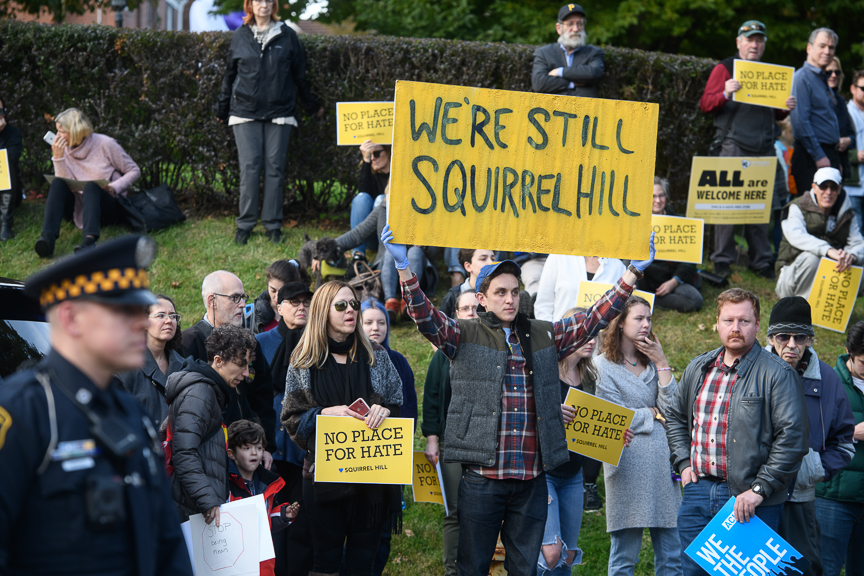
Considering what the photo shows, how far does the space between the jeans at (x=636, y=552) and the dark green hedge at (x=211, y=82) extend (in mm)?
6591

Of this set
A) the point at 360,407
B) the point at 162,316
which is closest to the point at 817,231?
the point at 360,407

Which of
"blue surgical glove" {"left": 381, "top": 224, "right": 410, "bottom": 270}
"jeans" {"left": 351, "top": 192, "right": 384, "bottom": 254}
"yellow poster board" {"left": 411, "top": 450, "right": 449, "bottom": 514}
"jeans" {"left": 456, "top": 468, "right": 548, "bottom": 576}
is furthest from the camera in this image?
"jeans" {"left": 351, "top": 192, "right": 384, "bottom": 254}

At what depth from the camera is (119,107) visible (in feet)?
36.3

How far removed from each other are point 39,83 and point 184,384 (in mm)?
8210

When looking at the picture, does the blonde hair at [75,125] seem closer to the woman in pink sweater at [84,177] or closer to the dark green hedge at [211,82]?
the woman in pink sweater at [84,177]

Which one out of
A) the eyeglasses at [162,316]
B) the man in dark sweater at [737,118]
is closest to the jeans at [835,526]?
the eyeglasses at [162,316]

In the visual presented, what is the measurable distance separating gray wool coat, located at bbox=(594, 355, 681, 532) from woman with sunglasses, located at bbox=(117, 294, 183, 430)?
2.77m

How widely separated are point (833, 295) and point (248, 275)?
20.6 ft

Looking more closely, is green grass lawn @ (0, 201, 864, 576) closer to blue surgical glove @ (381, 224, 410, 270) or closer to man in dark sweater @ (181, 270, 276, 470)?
man in dark sweater @ (181, 270, 276, 470)

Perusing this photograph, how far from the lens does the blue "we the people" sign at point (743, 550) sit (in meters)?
4.56

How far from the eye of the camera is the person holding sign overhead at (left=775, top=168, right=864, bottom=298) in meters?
9.01

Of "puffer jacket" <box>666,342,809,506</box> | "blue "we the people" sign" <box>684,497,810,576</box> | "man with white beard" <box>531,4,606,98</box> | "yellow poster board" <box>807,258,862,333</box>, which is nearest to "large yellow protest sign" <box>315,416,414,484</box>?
"blue "we the people" sign" <box>684,497,810,576</box>

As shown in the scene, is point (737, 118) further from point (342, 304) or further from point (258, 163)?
point (342, 304)

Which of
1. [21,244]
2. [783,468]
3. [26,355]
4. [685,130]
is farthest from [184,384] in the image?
[685,130]
